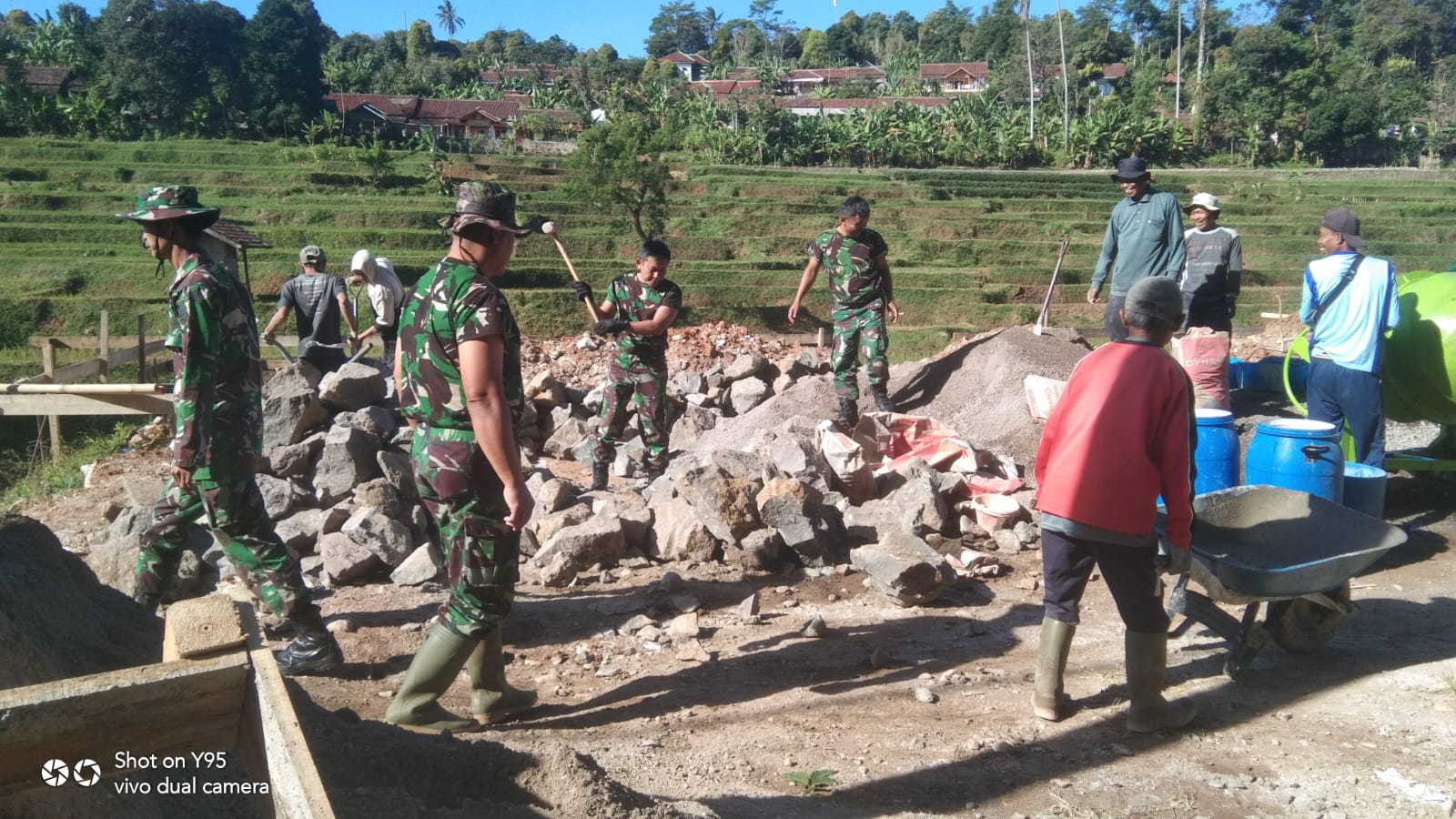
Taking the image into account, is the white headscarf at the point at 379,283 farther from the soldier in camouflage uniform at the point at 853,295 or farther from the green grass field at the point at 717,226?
the green grass field at the point at 717,226

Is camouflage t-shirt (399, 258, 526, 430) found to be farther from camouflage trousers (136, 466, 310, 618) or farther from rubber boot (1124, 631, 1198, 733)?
rubber boot (1124, 631, 1198, 733)

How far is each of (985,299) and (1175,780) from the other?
2048 centimetres

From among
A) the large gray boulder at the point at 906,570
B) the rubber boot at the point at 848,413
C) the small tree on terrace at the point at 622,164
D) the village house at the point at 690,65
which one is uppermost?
the village house at the point at 690,65

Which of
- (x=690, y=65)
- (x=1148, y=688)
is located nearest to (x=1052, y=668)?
(x=1148, y=688)

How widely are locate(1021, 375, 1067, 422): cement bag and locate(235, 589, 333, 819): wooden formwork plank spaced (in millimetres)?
5867

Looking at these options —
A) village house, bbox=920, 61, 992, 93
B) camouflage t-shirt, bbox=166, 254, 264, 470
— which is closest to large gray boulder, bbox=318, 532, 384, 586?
camouflage t-shirt, bbox=166, 254, 264, 470

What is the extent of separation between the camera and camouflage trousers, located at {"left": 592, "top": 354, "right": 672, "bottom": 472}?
21.5ft

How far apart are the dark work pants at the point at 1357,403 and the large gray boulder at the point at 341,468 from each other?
206 inches

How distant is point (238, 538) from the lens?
3820mm

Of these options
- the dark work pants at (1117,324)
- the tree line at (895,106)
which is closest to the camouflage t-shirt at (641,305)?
the dark work pants at (1117,324)

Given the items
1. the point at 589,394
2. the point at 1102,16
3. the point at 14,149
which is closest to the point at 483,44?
the point at 1102,16

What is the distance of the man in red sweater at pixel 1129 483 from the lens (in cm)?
339

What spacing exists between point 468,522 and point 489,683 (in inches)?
25.5

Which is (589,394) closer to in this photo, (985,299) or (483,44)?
(985,299)
